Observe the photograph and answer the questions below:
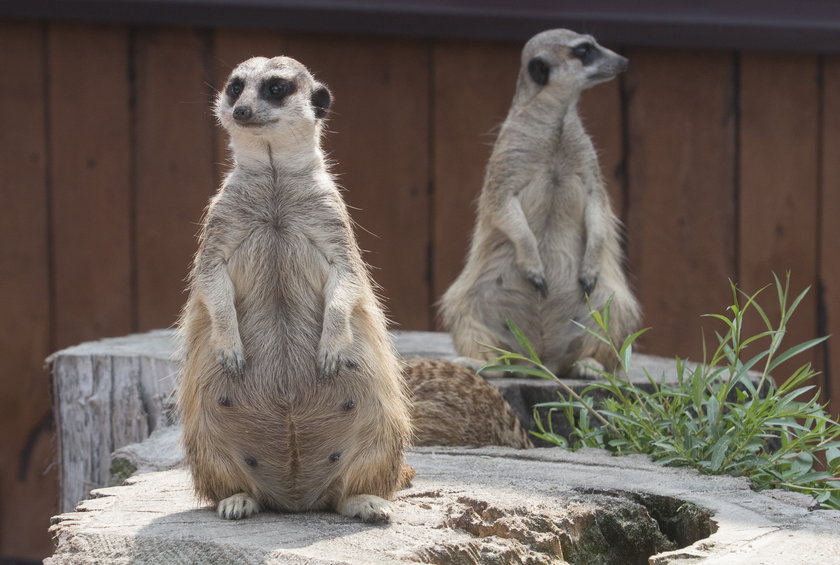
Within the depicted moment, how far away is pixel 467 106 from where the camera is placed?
4.68m

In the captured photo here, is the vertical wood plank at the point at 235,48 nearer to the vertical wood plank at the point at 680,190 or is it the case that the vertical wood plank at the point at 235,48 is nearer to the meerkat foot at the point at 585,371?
the vertical wood plank at the point at 680,190

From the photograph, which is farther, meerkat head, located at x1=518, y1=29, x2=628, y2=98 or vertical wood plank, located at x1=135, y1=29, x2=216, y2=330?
vertical wood plank, located at x1=135, y1=29, x2=216, y2=330

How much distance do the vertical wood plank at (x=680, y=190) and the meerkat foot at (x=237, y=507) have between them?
8.38ft

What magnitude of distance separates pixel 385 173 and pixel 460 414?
4.93 ft

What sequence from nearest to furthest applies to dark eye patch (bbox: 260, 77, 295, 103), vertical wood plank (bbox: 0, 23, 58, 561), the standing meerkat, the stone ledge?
the standing meerkat → dark eye patch (bbox: 260, 77, 295, 103) → the stone ledge → vertical wood plank (bbox: 0, 23, 58, 561)

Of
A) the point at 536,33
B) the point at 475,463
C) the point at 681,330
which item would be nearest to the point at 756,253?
the point at 681,330

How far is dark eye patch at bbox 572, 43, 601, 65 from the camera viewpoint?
13.6ft

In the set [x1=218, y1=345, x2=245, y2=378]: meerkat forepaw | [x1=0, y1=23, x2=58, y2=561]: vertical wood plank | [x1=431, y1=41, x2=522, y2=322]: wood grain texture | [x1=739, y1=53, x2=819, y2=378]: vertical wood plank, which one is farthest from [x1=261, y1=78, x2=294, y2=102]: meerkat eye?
[x1=739, y1=53, x2=819, y2=378]: vertical wood plank

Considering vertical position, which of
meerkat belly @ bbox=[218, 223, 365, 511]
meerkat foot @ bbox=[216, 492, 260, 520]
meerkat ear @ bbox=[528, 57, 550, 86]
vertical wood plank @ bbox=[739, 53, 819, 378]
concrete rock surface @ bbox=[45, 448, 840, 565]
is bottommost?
concrete rock surface @ bbox=[45, 448, 840, 565]

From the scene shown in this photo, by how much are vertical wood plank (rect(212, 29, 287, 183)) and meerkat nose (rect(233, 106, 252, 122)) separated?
2102mm

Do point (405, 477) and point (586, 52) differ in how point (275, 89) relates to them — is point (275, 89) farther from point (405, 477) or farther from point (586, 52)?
point (586, 52)

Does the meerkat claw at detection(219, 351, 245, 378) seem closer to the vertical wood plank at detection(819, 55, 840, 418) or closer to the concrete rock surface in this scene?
the concrete rock surface

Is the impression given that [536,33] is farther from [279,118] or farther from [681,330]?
[279,118]

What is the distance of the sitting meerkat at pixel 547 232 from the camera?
4172mm
